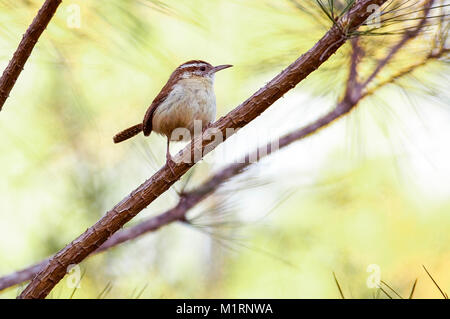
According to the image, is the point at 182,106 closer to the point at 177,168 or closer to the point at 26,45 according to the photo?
the point at 177,168

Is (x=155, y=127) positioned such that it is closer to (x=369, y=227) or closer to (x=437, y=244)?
(x=369, y=227)

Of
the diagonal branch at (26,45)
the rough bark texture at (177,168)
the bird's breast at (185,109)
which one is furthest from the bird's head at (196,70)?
the diagonal branch at (26,45)

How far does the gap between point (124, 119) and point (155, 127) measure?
0.68 meters

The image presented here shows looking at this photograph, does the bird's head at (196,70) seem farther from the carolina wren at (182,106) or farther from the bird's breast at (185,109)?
the bird's breast at (185,109)

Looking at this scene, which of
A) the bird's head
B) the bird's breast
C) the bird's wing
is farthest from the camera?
the bird's head

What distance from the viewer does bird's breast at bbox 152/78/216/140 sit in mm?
2826

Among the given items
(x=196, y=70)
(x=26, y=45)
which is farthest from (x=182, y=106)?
(x=26, y=45)

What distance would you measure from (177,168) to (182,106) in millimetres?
906

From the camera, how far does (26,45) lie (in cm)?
183

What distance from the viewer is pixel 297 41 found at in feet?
8.46

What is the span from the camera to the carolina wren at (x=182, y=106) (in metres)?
2.83

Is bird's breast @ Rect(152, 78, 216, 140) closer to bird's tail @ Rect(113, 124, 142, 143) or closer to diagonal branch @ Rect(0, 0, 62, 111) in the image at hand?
bird's tail @ Rect(113, 124, 142, 143)

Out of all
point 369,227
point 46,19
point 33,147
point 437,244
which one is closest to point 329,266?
point 369,227

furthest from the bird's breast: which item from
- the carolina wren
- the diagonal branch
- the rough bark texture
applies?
the diagonal branch
